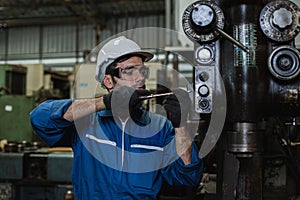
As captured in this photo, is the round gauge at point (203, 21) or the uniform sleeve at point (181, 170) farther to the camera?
the uniform sleeve at point (181, 170)

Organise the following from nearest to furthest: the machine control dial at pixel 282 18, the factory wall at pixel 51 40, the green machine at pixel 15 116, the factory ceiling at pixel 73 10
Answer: the machine control dial at pixel 282 18, the green machine at pixel 15 116, the factory ceiling at pixel 73 10, the factory wall at pixel 51 40

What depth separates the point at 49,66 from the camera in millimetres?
5887

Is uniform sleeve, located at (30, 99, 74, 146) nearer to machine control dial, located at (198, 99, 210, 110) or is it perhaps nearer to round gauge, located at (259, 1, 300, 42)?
machine control dial, located at (198, 99, 210, 110)

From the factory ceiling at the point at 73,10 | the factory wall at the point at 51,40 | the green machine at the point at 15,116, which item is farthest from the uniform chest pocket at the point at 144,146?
the factory wall at the point at 51,40

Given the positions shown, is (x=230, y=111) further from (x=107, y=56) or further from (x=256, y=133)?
(x=107, y=56)

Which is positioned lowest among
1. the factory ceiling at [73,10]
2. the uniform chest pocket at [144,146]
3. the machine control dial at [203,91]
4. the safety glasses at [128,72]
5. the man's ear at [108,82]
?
the uniform chest pocket at [144,146]

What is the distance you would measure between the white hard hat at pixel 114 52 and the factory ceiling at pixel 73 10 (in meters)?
3.59

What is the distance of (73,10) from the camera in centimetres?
473

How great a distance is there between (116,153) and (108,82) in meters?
0.18

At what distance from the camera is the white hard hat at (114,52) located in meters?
0.95

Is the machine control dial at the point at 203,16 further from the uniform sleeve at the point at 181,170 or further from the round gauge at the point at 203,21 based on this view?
the uniform sleeve at the point at 181,170

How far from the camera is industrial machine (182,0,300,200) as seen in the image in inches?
24.9

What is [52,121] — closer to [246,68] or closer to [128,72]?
[128,72]

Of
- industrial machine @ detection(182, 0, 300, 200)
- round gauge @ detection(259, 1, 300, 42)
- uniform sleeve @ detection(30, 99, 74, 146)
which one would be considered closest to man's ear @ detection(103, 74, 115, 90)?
uniform sleeve @ detection(30, 99, 74, 146)
